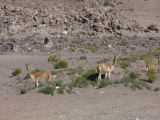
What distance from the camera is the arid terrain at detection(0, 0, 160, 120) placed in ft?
86.1

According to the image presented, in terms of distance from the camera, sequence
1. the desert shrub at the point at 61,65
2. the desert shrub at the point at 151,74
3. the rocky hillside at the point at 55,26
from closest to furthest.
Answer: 1. the desert shrub at the point at 151,74
2. the desert shrub at the point at 61,65
3. the rocky hillside at the point at 55,26

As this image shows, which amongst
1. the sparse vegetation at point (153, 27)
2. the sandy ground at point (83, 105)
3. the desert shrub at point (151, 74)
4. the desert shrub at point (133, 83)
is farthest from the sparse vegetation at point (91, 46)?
the desert shrub at point (133, 83)

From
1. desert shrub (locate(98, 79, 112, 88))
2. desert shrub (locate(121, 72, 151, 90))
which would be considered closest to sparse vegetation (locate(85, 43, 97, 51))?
desert shrub (locate(121, 72, 151, 90))

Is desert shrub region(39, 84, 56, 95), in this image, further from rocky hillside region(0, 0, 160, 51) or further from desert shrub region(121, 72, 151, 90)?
rocky hillside region(0, 0, 160, 51)

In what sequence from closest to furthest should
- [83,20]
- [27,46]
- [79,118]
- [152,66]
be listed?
[79,118], [152,66], [27,46], [83,20]

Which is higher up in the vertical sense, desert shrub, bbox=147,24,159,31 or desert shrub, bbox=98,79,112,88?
desert shrub, bbox=98,79,112,88

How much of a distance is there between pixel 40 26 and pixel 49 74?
41360 millimetres

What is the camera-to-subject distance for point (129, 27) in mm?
76375

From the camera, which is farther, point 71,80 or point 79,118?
point 71,80

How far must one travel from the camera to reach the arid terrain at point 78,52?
26234 mm

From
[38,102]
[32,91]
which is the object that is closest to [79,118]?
[38,102]

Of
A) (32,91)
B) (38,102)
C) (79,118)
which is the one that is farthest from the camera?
(32,91)

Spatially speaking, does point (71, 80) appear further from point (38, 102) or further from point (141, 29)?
point (141, 29)

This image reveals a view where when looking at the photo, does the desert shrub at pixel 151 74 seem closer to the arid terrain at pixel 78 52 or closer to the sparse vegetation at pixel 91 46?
the arid terrain at pixel 78 52
